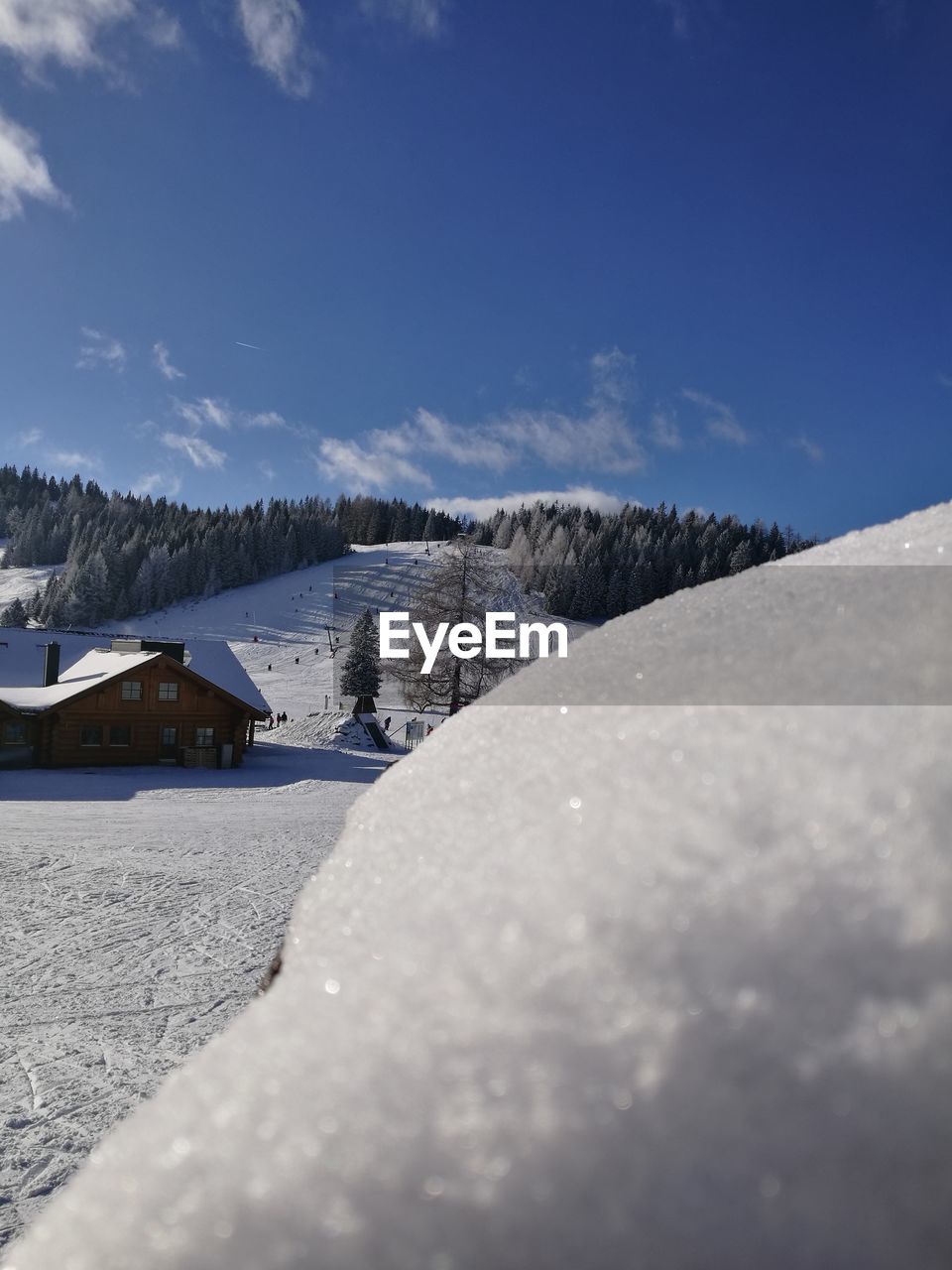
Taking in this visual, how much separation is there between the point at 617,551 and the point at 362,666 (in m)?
53.1

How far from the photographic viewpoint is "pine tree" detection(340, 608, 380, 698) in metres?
44.5

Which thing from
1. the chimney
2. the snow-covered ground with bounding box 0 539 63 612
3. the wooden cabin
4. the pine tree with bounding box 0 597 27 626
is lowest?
the wooden cabin

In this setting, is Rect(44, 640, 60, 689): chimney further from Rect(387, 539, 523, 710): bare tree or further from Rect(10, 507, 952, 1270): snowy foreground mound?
Rect(10, 507, 952, 1270): snowy foreground mound

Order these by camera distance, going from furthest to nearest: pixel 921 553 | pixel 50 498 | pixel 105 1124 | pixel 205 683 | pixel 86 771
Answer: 1. pixel 50 498
2. pixel 205 683
3. pixel 86 771
4. pixel 105 1124
5. pixel 921 553

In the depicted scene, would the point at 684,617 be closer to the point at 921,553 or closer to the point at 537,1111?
the point at 921,553

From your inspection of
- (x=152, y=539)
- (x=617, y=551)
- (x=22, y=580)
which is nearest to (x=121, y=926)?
(x=617, y=551)

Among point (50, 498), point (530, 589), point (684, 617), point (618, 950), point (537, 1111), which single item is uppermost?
point (50, 498)

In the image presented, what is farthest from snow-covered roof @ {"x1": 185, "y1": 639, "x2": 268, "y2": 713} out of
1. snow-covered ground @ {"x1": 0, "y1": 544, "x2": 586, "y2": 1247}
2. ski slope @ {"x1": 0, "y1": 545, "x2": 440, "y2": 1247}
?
ski slope @ {"x1": 0, "y1": 545, "x2": 440, "y2": 1247}

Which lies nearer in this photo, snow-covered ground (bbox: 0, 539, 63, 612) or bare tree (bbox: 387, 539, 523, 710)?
bare tree (bbox: 387, 539, 523, 710)

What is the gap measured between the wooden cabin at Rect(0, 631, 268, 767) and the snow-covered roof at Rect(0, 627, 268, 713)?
8cm

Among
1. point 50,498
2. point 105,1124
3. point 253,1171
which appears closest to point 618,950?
point 253,1171

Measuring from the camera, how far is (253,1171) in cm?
55

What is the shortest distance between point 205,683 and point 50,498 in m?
143

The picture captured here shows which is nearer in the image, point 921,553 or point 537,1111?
point 537,1111
